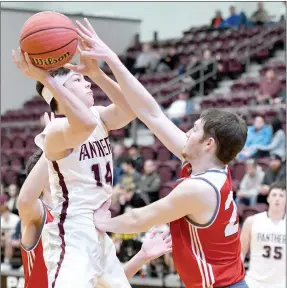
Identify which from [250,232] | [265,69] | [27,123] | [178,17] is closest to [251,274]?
[250,232]

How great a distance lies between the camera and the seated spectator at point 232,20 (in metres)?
16.1

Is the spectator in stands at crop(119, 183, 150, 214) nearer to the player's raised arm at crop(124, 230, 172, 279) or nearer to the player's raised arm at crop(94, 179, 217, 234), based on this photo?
the player's raised arm at crop(124, 230, 172, 279)

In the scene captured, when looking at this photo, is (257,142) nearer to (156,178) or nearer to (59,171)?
(156,178)

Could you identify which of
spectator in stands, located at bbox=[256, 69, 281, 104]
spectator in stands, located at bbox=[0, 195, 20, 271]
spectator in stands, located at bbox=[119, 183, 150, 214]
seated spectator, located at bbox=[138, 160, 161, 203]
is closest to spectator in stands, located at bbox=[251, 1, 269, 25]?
spectator in stands, located at bbox=[256, 69, 281, 104]

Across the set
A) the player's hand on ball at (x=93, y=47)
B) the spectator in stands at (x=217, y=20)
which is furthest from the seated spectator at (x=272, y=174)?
the spectator in stands at (x=217, y=20)

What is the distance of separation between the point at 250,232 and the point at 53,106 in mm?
3026

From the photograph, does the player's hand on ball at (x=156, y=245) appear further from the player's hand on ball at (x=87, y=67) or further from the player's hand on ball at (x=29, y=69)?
the player's hand on ball at (x=29, y=69)

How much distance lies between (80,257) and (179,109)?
907 cm

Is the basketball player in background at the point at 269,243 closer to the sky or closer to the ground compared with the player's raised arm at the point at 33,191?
closer to the ground

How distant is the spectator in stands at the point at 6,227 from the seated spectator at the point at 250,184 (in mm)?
2937

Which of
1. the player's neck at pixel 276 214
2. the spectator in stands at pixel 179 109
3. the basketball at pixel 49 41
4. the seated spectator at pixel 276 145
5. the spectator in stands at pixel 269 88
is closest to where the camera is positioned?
the basketball at pixel 49 41

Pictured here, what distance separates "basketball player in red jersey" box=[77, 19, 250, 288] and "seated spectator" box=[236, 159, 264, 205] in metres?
5.73

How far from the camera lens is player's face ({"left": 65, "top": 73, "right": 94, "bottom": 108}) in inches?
141

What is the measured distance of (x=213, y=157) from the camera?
3250mm
